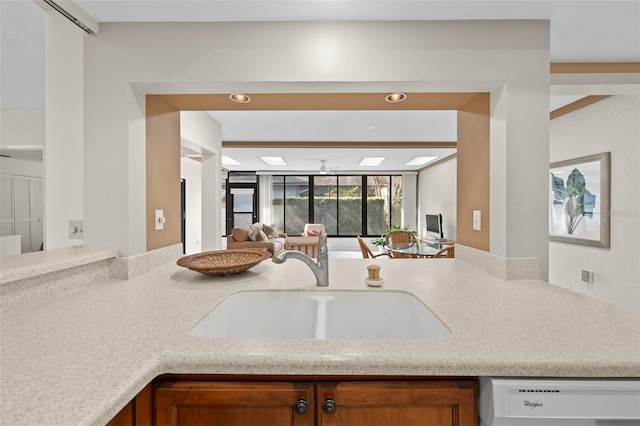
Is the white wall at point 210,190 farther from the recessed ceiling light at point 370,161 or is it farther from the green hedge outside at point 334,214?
the green hedge outside at point 334,214

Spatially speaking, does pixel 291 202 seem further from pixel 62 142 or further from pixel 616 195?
pixel 616 195

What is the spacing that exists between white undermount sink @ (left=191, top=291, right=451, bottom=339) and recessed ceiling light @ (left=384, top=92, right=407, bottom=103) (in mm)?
1126

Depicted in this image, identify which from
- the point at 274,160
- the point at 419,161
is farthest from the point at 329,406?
the point at 419,161

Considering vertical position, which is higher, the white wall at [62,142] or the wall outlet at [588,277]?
the white wall at [62,142]

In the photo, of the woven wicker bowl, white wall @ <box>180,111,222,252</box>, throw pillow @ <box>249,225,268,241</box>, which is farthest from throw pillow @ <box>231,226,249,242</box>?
the woven wicker bowl

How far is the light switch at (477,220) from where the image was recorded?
1.61 metres

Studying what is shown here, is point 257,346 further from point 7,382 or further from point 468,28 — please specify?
point 468,28

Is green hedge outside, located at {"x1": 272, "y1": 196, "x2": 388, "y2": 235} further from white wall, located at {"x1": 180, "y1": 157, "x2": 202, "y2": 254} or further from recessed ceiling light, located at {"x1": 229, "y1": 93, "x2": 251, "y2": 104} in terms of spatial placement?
recessed ceiling light, located at {"x1": 229, "y1": 93, "x2": 251, "y2": 104}

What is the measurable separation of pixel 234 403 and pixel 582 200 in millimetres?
3796

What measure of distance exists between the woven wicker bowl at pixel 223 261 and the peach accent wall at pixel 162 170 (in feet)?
0.82

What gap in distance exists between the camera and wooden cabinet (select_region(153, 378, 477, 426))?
0.73 meters

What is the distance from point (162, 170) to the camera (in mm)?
1714

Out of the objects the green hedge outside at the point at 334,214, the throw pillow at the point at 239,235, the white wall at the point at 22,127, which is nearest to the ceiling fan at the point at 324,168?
the green hedge outside at the point at 334,214

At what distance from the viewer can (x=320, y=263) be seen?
4.38 feet
